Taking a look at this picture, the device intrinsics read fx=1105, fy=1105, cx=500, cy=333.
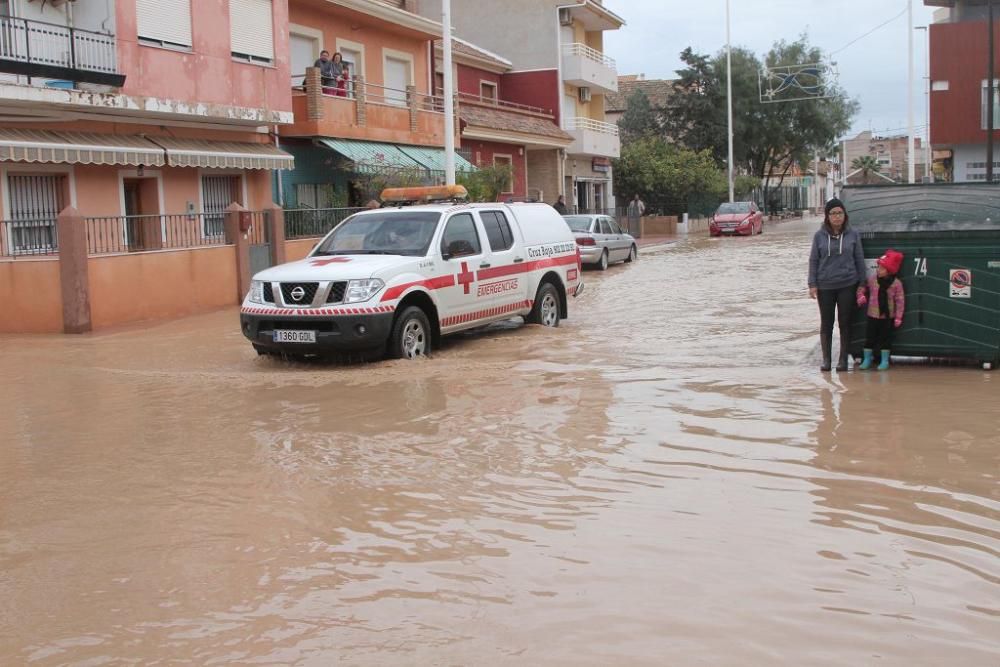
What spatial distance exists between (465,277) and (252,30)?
12.7 metres

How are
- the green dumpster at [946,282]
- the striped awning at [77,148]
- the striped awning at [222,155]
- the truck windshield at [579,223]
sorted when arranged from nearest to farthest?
the green dumpster at [946,282] < the striped awning at [77,148] < the striped awning at [222,155] < the truck windshield at [579,223]

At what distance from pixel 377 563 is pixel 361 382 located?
546cm

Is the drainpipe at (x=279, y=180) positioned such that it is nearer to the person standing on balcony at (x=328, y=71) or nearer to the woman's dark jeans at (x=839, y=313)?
the person standing on balcony at (x=328, y=71)

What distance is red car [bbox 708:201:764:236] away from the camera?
46344 mm

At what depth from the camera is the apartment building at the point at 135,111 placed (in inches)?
716

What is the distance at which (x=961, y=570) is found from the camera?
16.9ft

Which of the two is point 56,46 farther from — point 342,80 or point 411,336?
point 411,336

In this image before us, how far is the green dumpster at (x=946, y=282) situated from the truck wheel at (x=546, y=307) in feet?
16.5

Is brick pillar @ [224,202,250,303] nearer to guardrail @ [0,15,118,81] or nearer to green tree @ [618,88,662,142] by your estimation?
guardrail @ [0,15,118,81]

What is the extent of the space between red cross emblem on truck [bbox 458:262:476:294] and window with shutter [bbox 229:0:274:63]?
39.4 ft

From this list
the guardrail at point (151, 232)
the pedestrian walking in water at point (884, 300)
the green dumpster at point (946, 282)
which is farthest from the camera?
the guardrail at point (151, 232)

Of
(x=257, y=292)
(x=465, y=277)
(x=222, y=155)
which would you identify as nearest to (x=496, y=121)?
(x=222, y=155)

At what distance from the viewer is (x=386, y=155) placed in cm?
2788

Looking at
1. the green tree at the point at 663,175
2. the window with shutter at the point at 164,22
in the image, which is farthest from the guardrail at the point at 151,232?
the green tree at the point at 663,175
